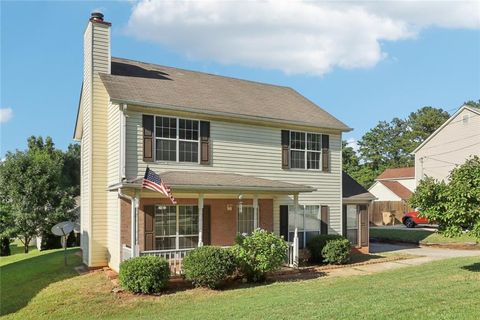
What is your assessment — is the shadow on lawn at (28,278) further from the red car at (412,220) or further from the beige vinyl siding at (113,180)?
the red car at (412,220)

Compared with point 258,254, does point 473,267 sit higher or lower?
lower

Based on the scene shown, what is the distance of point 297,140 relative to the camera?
18.0 meters

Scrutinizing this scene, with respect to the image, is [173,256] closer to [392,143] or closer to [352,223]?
[352,223]

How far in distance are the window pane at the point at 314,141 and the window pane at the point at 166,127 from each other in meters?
5.95

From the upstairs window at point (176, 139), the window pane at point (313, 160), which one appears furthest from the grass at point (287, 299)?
the window pane at point (313, 160)

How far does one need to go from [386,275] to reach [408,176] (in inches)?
1573

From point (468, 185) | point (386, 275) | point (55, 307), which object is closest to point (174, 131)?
→ point (55, 307)

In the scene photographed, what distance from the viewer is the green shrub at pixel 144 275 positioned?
11.5 m

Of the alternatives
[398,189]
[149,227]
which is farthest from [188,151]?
[398,189]

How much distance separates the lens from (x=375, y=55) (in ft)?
62.4

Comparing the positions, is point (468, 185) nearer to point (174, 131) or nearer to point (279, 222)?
point (279, 222)

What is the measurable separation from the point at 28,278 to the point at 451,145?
103 ft

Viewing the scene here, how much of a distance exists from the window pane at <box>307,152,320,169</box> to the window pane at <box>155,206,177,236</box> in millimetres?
6202

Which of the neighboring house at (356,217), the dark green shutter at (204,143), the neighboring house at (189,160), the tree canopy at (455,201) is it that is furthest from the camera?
the neighboring house at (356,217)
